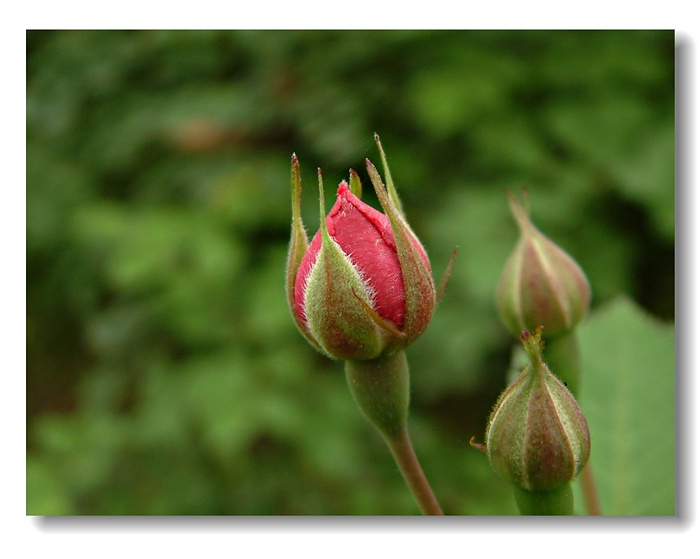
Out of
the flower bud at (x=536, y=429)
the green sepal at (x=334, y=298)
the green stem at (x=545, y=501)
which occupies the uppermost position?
the green sepal at (x=334, y=298)

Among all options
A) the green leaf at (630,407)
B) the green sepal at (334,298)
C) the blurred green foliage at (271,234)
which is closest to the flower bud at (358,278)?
the green sepal at (334,298)

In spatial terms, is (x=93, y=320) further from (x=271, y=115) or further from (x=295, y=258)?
(x=295, y=258)

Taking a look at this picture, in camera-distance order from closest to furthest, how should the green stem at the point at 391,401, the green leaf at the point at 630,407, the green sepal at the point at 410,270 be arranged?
the green sepal at the point at 410,270 < the green stem at the point at 391,401 < the green leaf at the point at 630,407

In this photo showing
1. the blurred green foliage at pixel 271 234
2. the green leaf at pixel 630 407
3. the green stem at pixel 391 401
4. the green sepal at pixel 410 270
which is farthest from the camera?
the blurred green foliage at pixel 271 234

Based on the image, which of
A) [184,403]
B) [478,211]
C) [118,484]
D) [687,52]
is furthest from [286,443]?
[687,52]

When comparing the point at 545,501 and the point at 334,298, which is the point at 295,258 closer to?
the point at 334,298

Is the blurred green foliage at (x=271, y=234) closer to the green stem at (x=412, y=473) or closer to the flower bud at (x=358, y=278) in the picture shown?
the green stem at (x=412, y=473)
